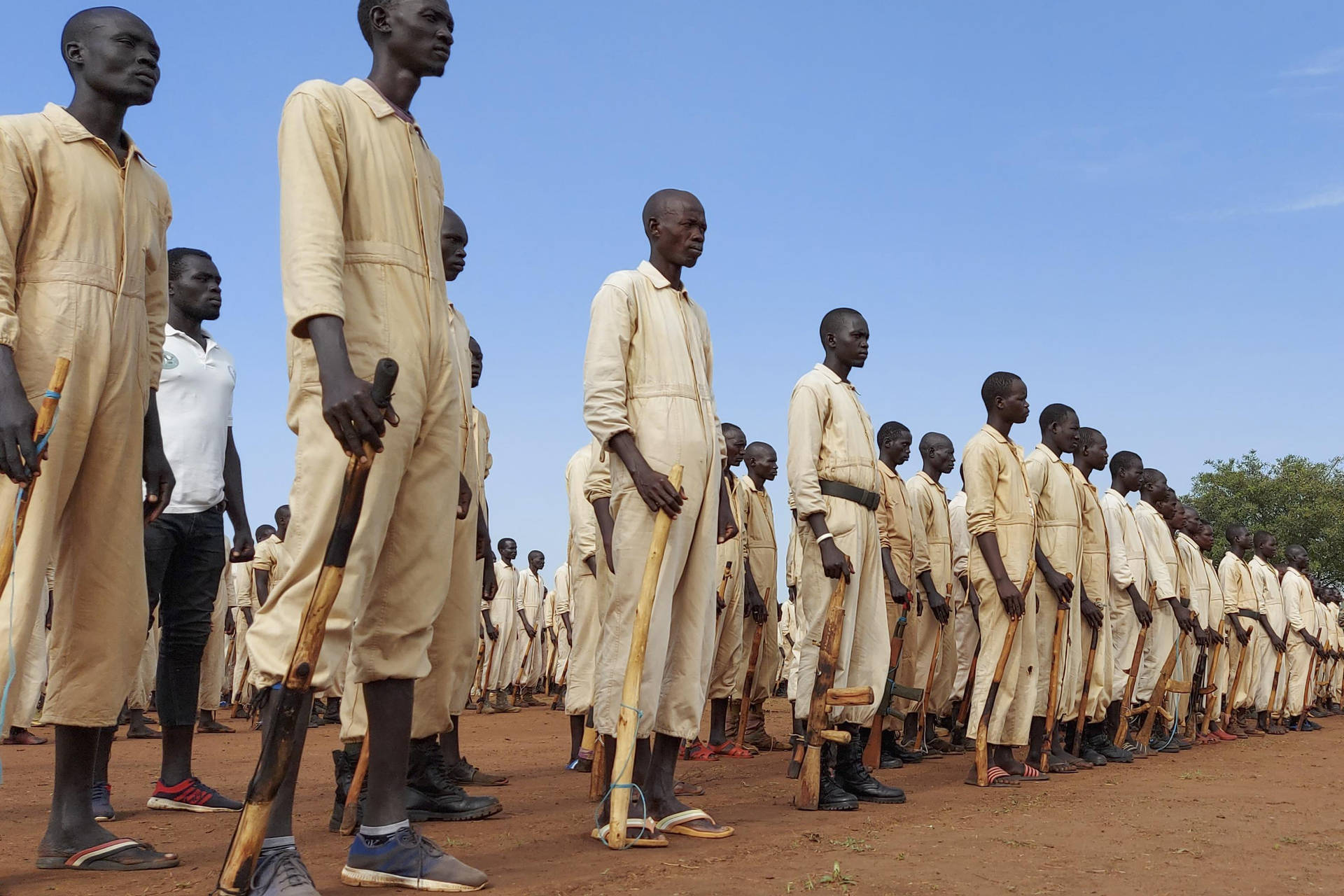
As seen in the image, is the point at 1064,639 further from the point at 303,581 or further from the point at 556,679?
the point at 556,679

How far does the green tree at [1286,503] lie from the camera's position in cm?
3688

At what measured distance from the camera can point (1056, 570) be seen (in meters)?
8.59

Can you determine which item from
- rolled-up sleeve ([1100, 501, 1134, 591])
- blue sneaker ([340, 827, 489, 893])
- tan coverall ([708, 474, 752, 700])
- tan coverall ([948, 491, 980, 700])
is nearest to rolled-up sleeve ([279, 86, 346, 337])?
blue sneaker ([340, 827, 489, 893])

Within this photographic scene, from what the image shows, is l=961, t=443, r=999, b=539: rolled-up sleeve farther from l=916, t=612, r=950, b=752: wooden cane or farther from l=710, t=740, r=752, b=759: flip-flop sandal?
l=710, t=740, r=752, b=759: flip-flop sandal

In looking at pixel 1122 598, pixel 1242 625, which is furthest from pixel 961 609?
pixel 1242 625

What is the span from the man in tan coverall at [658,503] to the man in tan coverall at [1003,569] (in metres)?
3.17

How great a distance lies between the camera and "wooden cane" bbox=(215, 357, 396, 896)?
3.09 metres

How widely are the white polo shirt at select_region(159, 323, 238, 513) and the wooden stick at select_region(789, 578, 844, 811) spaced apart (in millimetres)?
3027

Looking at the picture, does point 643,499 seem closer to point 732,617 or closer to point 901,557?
point 901,557

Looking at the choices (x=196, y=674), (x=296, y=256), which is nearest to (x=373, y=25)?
(x=296, y=256)

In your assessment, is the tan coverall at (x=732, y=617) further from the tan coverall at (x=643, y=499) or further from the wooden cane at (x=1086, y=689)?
the tan coverall at (x=643, y=499)

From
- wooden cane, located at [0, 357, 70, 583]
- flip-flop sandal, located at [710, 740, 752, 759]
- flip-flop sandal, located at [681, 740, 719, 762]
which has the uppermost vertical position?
wooden cane, located at [0, 357, 70, 583]

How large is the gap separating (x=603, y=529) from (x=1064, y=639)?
12.3ft

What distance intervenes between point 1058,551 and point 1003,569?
1.28 m
